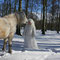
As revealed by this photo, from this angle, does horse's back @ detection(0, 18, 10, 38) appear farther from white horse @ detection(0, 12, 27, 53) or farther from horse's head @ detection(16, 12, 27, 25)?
horse's head @ detection(16, 12, 27, 25)

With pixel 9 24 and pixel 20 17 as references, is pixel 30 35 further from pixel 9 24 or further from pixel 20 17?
pixel 9 24

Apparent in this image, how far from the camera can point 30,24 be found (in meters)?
8.31

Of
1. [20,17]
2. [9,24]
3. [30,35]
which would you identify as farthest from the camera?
[30,35]

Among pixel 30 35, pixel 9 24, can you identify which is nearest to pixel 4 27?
pixel 9 24

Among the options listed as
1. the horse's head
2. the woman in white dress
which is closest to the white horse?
the horse's head

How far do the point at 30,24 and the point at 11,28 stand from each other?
2960 mm

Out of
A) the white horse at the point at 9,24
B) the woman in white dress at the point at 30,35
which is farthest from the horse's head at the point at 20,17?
the woman in white dress at the point at 30,35

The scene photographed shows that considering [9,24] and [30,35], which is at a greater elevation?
[9,24]

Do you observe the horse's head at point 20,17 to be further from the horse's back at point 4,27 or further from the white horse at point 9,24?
the horse's back at point 4,27

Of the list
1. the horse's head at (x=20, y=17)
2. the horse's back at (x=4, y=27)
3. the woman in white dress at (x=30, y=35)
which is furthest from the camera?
the woman in white dress at (x=30, y=35)

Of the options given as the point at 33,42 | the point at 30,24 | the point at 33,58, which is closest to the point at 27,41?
the point at 33,42

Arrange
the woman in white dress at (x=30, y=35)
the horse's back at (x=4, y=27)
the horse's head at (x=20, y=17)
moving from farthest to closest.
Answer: the woman in white dress at (x=30, y=35) < the horse's head at (x=20, y=17) < the horse's back at (x=4, y=27)

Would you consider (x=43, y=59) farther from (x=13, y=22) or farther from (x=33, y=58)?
(x=13, y=22)

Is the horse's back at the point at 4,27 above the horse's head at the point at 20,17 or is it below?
below
